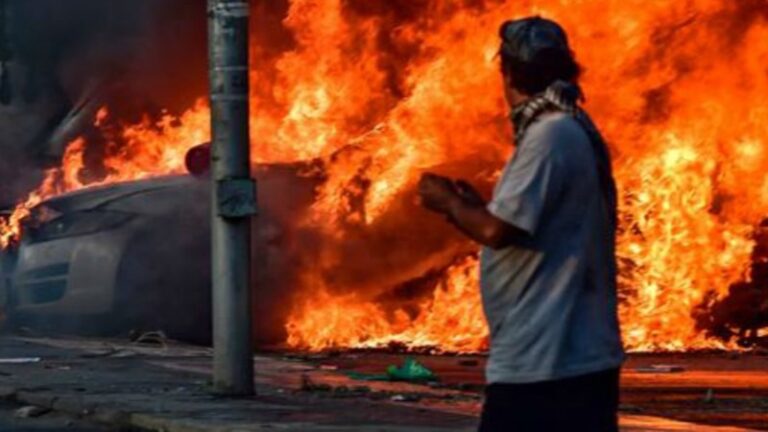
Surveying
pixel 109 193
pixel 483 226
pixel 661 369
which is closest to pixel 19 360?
pixel 109 193

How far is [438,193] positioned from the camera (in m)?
5.32

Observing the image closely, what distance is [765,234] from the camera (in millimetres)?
18172

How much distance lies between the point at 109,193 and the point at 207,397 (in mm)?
6022

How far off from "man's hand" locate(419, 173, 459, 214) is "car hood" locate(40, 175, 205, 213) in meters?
13.0

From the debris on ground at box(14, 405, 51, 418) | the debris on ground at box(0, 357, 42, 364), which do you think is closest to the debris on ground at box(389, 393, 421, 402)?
the debris on ground at box(14, 405, 51, 418)

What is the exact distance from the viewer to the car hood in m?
18.4

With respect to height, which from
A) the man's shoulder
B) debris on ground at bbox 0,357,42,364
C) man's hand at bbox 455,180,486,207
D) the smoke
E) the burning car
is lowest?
man's hand at bbox 455,180,486,207

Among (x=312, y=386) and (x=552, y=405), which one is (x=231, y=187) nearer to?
(x=312, y=386)

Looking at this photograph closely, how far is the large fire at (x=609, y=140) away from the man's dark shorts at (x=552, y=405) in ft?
39.5

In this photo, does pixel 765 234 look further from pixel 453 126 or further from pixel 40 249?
pixel 40 249

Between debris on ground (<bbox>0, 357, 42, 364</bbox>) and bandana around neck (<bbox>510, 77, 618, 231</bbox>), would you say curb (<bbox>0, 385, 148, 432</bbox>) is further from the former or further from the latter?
bandana around neck (<bbox>510, 77, 618, 231</bbox>)

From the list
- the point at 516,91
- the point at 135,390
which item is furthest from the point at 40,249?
the point at 516,91

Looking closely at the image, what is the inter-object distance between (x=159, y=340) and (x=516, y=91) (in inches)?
511

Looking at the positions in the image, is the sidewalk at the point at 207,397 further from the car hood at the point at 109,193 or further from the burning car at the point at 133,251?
the car hood at the point at 109,193
